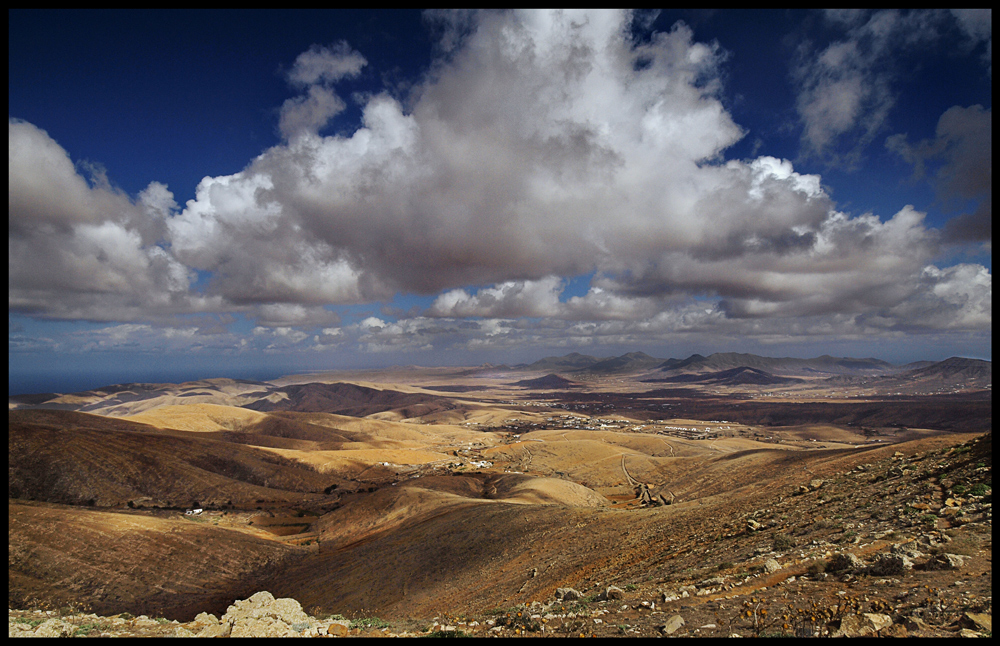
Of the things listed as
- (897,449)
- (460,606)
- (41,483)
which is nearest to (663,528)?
(460,606)

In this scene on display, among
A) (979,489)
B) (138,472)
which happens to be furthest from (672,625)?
(138,472)

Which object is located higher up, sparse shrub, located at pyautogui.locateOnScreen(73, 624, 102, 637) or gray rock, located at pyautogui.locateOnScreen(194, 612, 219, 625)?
sparse shrub, located at pyautogui.locateOnScreen(73, 624, 102, 637)

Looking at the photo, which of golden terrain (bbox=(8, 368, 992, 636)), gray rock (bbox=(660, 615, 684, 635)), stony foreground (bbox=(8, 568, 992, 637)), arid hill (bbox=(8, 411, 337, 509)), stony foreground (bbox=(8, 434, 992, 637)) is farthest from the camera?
arid hill (bbox=(8, 411, 337, 509))

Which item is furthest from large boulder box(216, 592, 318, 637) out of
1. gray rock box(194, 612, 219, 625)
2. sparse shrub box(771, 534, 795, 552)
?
sparse shrub box(771, 534, 795, 552)

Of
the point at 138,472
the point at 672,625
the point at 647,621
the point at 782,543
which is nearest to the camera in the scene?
the point at 672,625

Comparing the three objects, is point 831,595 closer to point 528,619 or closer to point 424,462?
point 528,619

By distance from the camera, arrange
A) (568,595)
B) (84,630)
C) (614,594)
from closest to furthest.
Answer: (84,630) → (614,594) → (568,595)

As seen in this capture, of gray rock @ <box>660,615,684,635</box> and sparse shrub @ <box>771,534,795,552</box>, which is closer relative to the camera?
gray rock @ <box>660,615,684,635</box>

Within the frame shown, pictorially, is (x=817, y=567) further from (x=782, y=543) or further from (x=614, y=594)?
(x=614, y=594)

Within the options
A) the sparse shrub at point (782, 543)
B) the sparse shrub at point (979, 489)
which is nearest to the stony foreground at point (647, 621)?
the sparse shrub at point (782, 543)

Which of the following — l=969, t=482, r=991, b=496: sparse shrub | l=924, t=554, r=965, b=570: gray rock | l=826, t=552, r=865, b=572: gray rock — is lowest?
l=826, t=552, r=865, b=572: gray rock

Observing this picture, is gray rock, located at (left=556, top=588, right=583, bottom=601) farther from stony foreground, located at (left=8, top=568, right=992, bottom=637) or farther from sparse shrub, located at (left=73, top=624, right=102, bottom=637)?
sparse shrub, located at (left=73, top=624, right=102, bottom=637)
